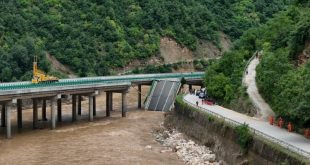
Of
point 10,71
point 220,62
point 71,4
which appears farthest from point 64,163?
point 71,4

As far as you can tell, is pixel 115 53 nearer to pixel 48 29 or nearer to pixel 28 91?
pixel 48 29

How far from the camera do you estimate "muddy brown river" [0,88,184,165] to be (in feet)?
169

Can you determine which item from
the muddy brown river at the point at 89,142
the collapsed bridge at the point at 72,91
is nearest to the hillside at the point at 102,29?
the collapsed bridge at the point at 72,91

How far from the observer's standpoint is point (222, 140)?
167 ft

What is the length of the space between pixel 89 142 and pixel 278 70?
21.1 metres

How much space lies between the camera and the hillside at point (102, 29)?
10602cm

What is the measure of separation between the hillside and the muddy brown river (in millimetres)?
27702

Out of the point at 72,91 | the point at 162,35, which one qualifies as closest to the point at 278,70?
the point at 72,91

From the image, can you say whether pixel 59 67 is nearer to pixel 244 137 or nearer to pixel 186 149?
pixel 186 149

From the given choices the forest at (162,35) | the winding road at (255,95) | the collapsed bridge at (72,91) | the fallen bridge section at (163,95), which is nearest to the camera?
the forest at (162,35)

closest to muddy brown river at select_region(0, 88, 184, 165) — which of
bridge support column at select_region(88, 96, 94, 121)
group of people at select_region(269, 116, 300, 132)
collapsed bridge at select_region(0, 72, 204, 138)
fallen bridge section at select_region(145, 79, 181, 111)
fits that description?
bridge support column at select_region(88, 96, 94, 121)

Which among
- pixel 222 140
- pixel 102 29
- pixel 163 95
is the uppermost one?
pixel 102 29

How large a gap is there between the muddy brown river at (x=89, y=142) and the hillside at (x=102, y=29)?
2770cm

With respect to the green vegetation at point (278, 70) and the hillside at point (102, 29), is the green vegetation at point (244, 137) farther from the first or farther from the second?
the hillside at point (102, 29)
